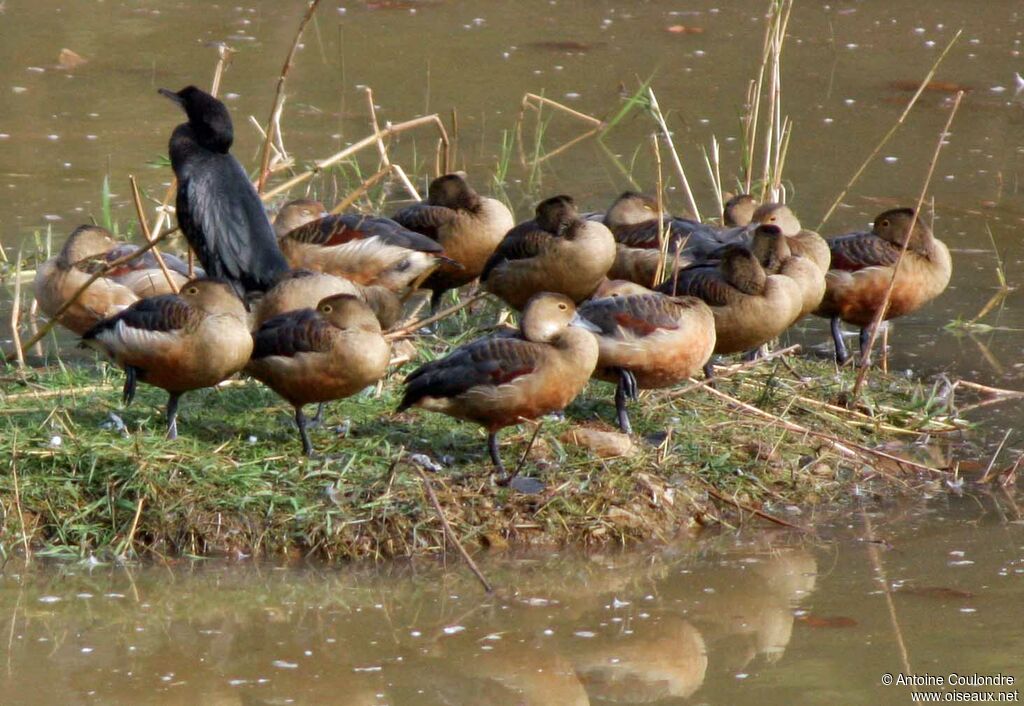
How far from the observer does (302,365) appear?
5066mm

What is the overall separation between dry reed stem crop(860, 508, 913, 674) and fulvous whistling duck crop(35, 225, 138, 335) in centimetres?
326

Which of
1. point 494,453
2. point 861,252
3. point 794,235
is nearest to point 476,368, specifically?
point 494,453

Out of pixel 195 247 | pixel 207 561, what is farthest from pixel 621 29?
pixel 207 561

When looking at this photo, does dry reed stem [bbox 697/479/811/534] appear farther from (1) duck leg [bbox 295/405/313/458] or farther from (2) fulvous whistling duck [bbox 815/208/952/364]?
(2) fulvous whistling duck [bbox 815/208/952/364]

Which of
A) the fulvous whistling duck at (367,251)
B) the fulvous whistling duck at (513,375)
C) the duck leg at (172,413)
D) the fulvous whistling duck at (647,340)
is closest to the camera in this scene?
the fulvous whistling duck at (513,375)

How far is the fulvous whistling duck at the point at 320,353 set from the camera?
5066 millimetres

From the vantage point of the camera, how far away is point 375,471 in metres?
5.01

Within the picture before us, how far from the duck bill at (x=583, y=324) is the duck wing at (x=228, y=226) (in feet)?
5.10

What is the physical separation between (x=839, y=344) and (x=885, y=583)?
2.50 metres

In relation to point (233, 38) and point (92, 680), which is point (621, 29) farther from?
point (92, 680)

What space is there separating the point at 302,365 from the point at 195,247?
1.74m

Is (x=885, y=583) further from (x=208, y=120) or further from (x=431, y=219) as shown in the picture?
(x=208, y=120)

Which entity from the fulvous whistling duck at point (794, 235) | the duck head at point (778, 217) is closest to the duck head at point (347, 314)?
the fulvous whistling duck at point (794, 235)

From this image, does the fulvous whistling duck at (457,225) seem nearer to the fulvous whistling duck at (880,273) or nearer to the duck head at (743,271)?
the duck head at (743,271)
